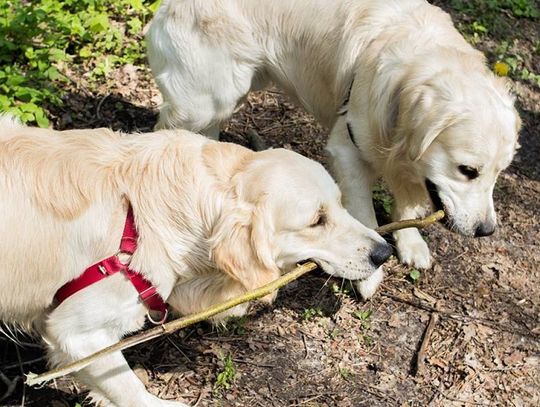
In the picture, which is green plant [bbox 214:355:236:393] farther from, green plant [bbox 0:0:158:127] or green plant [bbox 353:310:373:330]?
green plant [bbox 0:0:158:127]

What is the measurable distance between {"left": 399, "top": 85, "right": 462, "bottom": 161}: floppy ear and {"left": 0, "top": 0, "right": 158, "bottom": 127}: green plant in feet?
8.80

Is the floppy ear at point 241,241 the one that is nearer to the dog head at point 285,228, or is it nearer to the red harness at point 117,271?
the dog head at point 285,228

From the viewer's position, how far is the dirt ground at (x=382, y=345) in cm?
406

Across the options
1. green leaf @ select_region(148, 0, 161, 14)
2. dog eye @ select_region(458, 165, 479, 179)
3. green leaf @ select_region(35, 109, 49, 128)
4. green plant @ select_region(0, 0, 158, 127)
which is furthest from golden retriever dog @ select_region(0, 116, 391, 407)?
green leaf @ select_region(148, 0, 161, 14)

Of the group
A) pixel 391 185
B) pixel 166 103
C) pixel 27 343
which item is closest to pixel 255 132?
pixel 166 103

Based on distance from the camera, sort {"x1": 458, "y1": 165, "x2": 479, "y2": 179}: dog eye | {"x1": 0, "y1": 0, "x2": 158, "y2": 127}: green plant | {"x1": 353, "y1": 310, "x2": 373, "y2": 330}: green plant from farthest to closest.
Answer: {"x1": 0, "y1": 0, "x2": 158, "y2": 127}: green plant → {"x1": 353, "y1": 310, "x2": 373, "y2": 330}: green plant → {"x1": 458, "y1": 165, "x2": 479, "y2": 179}: dog eye

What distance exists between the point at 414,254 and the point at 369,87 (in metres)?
1.23

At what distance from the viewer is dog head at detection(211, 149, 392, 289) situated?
3104 mm

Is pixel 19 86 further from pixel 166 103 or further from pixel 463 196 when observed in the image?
pixel 463 196

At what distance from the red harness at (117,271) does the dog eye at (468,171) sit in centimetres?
177

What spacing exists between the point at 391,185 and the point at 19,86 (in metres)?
2.77

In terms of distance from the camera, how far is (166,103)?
16.0 feet

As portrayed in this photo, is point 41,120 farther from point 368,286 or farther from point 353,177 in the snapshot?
point 368,286

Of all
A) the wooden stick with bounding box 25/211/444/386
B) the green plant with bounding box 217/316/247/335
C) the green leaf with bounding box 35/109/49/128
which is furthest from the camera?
the green leaf with bounding box 35/109/49/128
